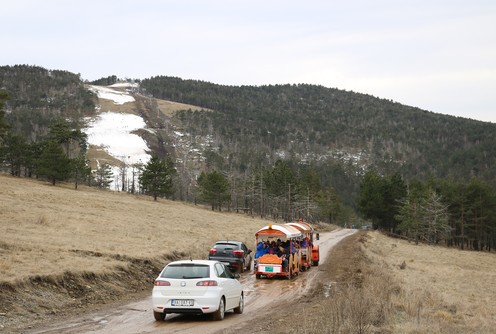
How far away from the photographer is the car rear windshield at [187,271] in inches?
593

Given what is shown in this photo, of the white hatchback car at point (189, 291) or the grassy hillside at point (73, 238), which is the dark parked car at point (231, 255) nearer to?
the grassy hillside at point (73, 238)

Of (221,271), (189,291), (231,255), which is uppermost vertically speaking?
(221,271)

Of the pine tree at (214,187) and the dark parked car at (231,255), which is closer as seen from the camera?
the dark parked car at (231,255)

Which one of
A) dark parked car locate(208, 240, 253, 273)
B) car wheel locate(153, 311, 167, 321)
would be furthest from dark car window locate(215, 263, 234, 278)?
dark parked car locate(208, 240, 253, 273)

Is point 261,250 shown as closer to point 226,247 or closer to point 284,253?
point 284,253

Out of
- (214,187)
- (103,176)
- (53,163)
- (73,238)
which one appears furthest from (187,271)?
(103,176)

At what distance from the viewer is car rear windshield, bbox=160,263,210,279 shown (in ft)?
49.4

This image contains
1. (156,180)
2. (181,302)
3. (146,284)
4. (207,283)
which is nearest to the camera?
(181,302)

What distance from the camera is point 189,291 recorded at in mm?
14875

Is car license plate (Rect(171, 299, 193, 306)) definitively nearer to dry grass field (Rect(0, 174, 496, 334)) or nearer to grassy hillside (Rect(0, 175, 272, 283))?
dry grass field (Rect(0, 174, 496, 334))

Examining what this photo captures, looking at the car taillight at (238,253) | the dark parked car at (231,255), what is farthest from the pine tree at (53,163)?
the car taillight at (238,253)

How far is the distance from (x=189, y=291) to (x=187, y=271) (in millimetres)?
591

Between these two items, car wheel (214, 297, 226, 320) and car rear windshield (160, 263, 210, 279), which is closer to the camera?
car rear windshield (160, 263, 210, 279)

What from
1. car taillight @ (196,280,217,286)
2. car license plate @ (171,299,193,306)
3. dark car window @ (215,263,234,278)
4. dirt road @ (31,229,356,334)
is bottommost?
dirt road @ (31,229,356,334)
